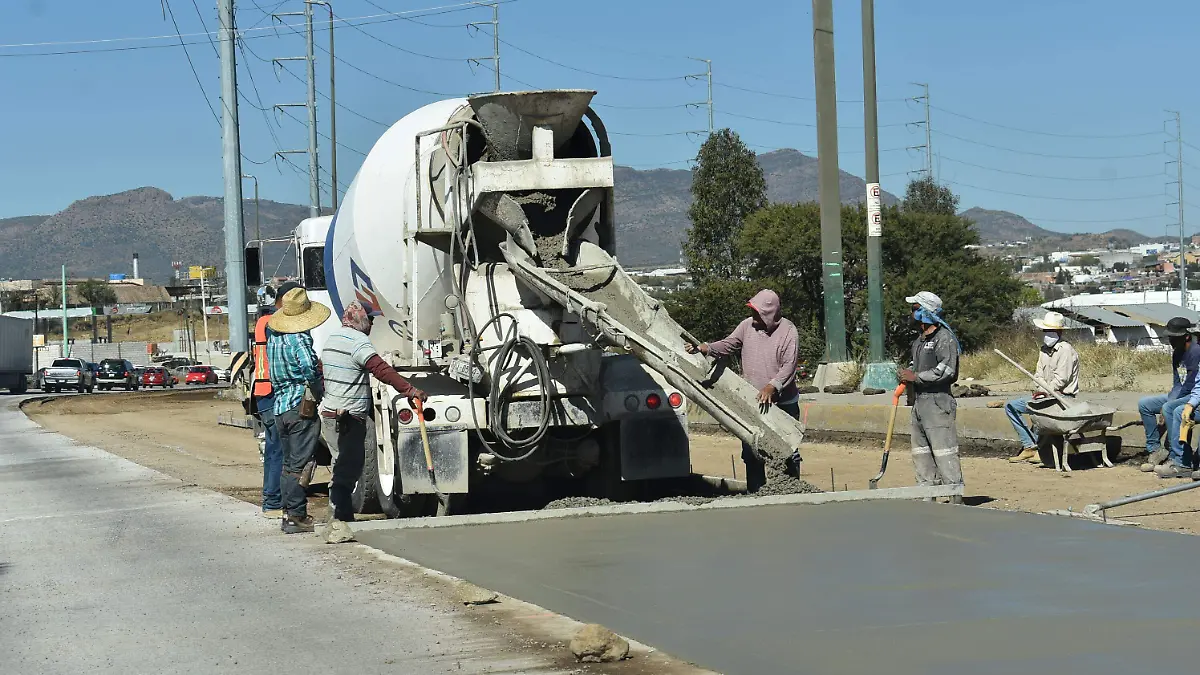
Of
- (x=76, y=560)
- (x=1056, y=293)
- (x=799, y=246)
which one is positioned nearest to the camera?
(x=76, y=560)

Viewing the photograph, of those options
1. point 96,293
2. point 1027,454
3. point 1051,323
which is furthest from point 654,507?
point 96,293

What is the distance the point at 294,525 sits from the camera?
10.3 m

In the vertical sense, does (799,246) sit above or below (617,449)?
above

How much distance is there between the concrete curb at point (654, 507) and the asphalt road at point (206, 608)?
678mm

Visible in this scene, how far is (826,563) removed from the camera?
25.5ft

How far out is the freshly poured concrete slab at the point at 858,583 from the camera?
225 inches

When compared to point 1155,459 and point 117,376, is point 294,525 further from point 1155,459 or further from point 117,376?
point 117,376

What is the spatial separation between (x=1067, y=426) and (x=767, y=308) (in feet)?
11.6

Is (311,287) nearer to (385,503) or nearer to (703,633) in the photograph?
(385,503)

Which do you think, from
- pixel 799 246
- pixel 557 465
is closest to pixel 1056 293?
pixel 799 246

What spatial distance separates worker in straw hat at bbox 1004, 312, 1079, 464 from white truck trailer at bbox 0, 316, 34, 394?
186ft

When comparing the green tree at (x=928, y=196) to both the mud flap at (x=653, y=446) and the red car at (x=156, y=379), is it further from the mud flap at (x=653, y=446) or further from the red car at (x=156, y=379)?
the mud flap at (x=653, y=446)

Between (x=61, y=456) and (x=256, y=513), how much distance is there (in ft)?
33.1

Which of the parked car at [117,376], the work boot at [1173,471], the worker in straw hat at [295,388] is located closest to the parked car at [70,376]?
the parked car at [117,376]
